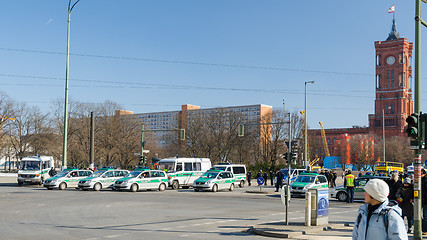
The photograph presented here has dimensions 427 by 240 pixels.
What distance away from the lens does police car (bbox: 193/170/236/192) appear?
35.8 meters

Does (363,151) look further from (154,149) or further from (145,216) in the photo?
(145,216)

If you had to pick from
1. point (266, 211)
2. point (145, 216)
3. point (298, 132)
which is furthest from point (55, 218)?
point (298, 132)

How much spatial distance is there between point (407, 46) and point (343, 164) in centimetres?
5273

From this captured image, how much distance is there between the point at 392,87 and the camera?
137000 mm

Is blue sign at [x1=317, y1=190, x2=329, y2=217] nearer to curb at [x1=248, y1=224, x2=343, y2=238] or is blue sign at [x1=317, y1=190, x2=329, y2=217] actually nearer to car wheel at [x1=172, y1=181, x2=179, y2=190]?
curb at [x1=248, y1=224, x2=343, y2=238]

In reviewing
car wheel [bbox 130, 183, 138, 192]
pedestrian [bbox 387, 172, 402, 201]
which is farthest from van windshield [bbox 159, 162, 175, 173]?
pedestrian [bbox 387, 172, 402, 201]

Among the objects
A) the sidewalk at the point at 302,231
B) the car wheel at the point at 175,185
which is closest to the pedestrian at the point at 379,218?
the sidewalk at the point at 302,231

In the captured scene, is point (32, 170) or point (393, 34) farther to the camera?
point (393, 34)

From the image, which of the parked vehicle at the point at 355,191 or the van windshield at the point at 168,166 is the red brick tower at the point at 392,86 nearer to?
the van windshield at the point at 168,166

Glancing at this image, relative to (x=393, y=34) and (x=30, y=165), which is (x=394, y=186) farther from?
(x=393, y=34)

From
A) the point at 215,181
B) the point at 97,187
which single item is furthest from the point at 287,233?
the point at 97,187

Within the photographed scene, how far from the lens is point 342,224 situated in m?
15.4

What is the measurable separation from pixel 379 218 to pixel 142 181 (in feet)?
103

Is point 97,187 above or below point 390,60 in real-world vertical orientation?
below
